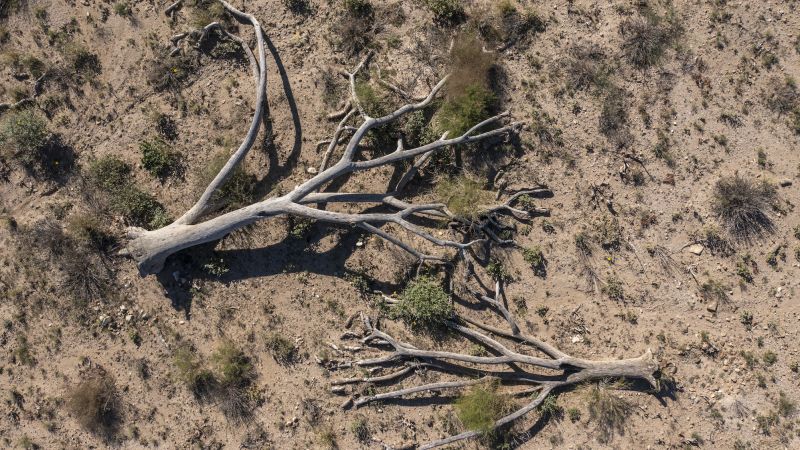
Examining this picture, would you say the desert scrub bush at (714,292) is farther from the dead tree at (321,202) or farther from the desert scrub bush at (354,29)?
the desert scrub bush at (354,29)

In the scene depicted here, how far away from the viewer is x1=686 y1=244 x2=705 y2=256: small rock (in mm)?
8578

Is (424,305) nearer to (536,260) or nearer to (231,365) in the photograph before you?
(536,260)

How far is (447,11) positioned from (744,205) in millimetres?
6303

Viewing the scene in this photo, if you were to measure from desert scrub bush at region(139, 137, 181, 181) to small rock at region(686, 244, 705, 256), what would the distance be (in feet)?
30.8

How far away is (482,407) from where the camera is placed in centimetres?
821

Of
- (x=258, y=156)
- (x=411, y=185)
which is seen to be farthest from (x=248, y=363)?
(x=411, y=185)

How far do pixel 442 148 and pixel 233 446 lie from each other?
6574 mm

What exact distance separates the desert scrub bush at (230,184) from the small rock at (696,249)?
7.95 meters

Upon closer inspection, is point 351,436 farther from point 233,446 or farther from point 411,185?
point 411,185

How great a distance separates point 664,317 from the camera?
859 centimetres

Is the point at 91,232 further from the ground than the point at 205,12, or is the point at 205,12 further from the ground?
the point at 205,12

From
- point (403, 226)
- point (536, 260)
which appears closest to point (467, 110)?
point (403, 226)

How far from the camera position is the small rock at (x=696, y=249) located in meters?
8.58

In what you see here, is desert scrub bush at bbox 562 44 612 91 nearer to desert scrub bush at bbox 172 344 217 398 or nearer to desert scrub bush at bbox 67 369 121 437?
desert scrub bush at bbox 172 344 217 398
